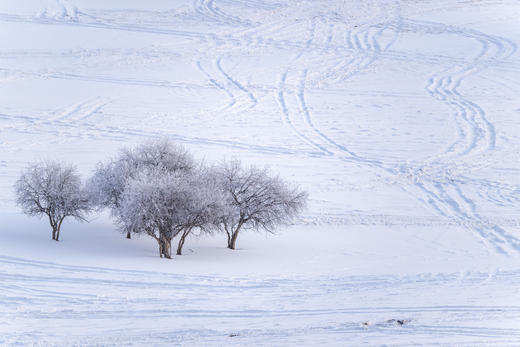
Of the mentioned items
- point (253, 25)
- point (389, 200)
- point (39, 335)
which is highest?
point (253, 25)

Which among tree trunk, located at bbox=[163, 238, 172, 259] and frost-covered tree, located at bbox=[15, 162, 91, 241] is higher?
frost-covered tree, located at bbox=[15, 162, 91, 241]

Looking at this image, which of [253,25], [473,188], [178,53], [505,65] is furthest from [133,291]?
[253,25]

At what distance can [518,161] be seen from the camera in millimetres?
40844

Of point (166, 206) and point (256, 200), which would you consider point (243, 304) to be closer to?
point (166, 206)

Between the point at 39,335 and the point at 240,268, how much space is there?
812cm

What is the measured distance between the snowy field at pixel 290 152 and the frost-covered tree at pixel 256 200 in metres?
1.15

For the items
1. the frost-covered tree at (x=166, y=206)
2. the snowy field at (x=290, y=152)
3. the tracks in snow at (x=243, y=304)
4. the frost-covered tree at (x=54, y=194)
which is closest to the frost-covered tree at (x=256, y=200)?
the snowy field at (x=290, y=152)

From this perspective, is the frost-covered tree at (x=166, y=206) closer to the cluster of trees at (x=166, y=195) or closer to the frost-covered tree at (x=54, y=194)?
the cluster of trees at (x=166, y=195)

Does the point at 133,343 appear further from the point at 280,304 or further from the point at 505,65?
the point at 505,65

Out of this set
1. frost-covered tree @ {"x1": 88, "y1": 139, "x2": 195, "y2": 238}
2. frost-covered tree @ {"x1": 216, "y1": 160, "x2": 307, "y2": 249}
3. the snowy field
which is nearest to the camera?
the snowy field

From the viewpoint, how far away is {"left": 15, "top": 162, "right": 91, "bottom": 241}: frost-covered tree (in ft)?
87.0

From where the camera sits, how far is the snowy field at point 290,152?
59.4 ft

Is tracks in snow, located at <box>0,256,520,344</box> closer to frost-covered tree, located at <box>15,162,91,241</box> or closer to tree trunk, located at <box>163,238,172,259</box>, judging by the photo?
tree trunk, located at <box>163,238,172,259</box>

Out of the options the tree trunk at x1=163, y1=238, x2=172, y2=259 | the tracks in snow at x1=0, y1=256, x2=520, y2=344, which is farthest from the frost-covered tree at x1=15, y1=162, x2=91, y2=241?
the tree trunk at x1=163, y1=238, x2=172, y2=259
